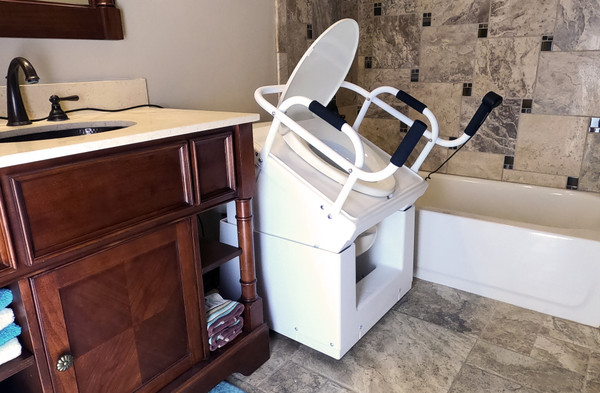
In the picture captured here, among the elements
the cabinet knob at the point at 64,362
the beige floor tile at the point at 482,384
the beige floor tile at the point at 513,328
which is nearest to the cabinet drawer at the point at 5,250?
the cabinet knob at the point at 64,362

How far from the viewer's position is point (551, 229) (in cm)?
184

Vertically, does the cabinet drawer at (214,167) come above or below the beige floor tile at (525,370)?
above

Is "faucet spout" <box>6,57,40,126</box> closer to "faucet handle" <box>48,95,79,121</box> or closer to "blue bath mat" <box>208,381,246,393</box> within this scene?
"faucet handle" <box>48,95,79,121</box>

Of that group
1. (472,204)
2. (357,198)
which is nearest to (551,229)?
(472,204)

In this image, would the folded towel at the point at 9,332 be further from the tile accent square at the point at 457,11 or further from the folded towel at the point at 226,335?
the tile accent square at the point at 457,11

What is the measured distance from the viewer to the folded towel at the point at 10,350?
0.90 meters

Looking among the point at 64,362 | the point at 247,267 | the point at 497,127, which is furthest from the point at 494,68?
the point at 64,362

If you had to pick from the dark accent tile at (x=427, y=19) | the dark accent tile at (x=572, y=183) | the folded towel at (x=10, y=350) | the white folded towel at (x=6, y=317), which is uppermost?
the dark accent tile at (x=427, y=19)

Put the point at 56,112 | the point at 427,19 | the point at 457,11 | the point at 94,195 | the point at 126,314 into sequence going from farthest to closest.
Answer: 1. the point at 427,19
2. the point at 457,11
3. the point at 56,112
4. the point at 126,314
5. the point at 94,195

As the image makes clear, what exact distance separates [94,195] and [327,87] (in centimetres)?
97

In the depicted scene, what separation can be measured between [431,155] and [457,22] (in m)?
0.78

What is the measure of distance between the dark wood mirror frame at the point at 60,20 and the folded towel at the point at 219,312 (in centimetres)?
97

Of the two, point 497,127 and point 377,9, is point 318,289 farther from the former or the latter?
point 377,9

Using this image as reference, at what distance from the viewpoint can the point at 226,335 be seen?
144cm
